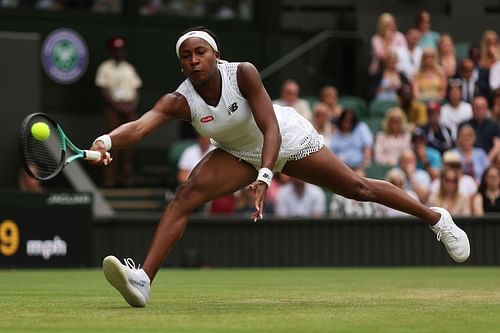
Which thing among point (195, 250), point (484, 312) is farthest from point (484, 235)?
A: point (484, 312)

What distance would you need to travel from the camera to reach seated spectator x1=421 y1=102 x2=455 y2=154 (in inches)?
669

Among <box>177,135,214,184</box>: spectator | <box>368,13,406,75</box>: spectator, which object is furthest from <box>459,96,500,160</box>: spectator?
<box>177,135,214,184</box>: spectator

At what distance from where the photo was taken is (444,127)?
17.2 meters

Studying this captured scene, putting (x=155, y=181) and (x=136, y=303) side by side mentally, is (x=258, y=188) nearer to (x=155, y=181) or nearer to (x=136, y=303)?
(x=136, y=303)

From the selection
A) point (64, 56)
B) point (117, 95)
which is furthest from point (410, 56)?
point (64, 56)

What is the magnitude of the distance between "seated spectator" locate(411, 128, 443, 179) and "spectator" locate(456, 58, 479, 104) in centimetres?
187

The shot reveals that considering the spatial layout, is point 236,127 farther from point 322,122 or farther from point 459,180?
point 322,122

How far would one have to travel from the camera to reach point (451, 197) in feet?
51.4

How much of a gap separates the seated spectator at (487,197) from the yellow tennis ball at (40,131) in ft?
30.3

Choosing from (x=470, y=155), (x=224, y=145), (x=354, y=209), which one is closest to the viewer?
(x=224, y=145)

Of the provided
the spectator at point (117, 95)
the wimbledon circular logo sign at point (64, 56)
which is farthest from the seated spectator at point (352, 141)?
the wimbledon circular logo sign at point (64, 56)

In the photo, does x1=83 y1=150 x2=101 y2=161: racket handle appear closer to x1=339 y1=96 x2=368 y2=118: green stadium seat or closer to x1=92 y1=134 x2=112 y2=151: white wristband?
x1=92 y1=134 x2=112 y2=151: white wristband

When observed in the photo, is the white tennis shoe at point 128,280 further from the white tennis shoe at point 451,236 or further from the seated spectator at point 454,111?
the seated spectator at point 454,111

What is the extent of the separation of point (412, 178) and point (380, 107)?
8.74 ft
